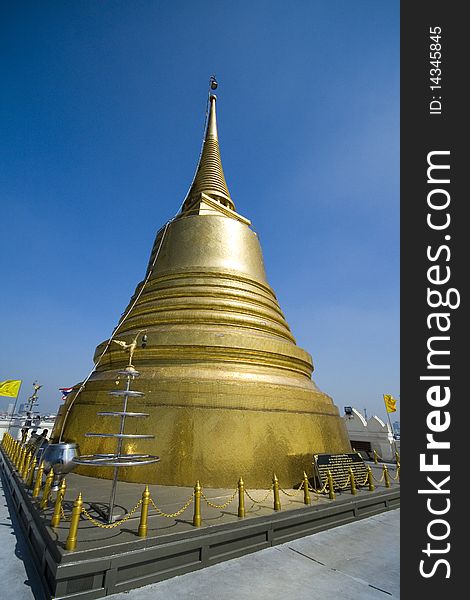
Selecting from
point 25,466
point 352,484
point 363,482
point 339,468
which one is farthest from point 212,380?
point 25,466

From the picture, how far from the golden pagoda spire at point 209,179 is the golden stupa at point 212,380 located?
11.1ft

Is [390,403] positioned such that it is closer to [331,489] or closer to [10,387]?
[331,489]

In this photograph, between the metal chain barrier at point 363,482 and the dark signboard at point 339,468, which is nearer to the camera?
the dark signboard at point 339,468

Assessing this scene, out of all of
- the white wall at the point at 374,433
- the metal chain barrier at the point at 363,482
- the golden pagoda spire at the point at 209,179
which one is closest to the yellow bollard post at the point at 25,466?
the metal chain barrier at the point at 363,482

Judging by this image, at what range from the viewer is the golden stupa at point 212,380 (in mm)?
8172

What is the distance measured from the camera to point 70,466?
6.99 metres

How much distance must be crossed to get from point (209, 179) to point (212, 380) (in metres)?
12.4

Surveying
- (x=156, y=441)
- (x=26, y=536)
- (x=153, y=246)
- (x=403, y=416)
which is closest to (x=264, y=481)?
(x=156, y=441)

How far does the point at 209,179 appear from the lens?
59.2 feet

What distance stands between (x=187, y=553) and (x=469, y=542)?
386 centimetres

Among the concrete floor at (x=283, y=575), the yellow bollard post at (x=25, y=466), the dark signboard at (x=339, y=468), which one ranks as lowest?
the concrete floor at (x=283, y=575)

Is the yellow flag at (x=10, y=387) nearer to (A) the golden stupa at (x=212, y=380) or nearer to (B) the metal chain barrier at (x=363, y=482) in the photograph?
(A) the golden stupa at (x=212, y=380)

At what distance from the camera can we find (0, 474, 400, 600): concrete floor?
4.36 meters

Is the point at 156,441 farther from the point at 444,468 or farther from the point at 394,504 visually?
the point at 394,504
